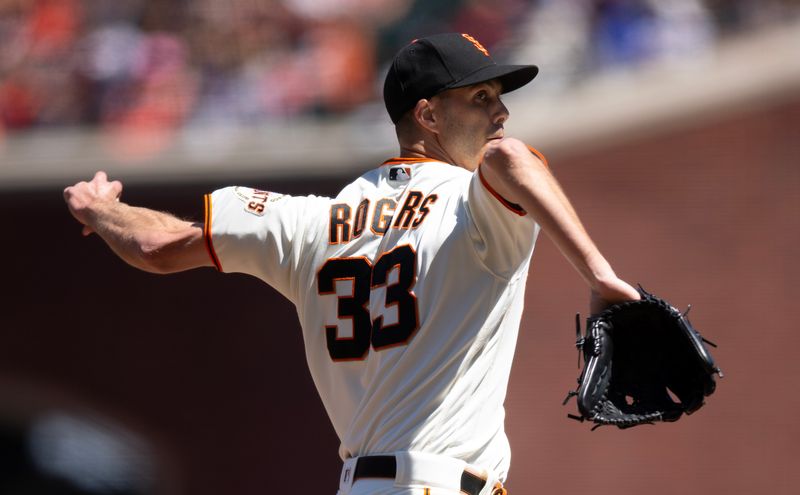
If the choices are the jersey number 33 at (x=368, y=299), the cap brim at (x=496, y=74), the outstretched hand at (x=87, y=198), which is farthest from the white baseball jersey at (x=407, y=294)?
the outstretched hand at (x=87, y=198)

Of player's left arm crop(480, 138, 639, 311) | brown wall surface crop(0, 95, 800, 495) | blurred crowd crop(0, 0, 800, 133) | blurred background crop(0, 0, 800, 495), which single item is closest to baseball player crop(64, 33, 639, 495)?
player's left arm crop(480, 138, 639, 311)

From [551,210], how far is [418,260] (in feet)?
1.81

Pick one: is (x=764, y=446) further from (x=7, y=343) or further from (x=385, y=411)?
(x=385, y=411)

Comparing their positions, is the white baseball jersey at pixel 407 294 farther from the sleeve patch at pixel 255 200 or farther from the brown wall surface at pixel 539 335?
the brown wall surface at pixel 539 335

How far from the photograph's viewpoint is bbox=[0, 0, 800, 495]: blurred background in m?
11.3

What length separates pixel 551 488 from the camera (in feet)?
36.5

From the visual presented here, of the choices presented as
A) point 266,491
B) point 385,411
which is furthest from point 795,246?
point 385,411

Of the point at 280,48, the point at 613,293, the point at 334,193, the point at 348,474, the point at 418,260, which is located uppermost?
the point at 280,48

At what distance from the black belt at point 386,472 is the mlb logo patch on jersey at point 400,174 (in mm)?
860

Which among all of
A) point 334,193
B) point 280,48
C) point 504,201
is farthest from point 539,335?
point 504,201

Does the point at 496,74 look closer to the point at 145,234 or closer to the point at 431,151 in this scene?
the point at 431,151

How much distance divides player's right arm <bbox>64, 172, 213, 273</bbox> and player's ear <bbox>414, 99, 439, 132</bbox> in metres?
0.77

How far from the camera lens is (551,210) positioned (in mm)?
3311

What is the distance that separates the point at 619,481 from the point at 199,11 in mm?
5701
